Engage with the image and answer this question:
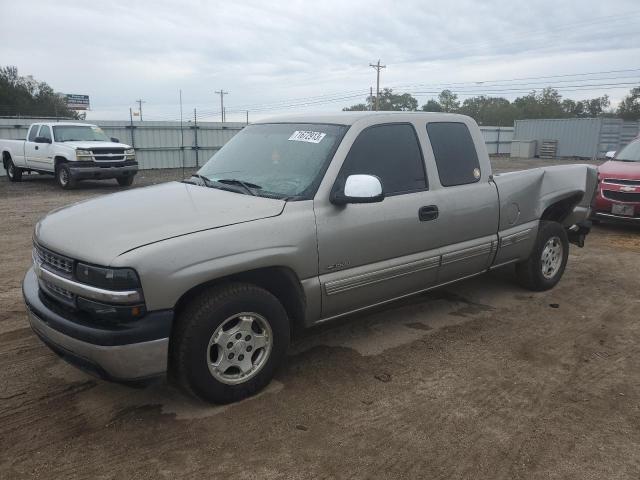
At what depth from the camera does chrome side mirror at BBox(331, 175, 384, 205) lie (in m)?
3.36

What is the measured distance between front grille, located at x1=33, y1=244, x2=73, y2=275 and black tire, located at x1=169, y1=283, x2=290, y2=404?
673 millimetres

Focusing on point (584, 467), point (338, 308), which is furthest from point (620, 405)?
point (338, 308)

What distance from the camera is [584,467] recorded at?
2660 mm

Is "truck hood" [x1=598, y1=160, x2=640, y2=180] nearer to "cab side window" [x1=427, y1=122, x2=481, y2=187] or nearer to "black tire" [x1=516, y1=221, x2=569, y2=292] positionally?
"black tire" [x1=516, y1=221, x2=569, y2=292]

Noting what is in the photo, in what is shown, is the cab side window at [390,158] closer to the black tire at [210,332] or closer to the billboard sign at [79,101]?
the black tire at [210,332]

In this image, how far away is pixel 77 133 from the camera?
1532cm

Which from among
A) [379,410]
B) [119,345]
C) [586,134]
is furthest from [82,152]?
[586,134]

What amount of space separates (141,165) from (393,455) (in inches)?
879

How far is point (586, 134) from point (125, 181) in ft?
91.8

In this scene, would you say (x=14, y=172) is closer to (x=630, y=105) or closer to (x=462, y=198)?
(x=462, y=198)

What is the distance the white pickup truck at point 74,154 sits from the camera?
14406 mm

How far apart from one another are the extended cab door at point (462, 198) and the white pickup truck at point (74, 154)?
1247cm

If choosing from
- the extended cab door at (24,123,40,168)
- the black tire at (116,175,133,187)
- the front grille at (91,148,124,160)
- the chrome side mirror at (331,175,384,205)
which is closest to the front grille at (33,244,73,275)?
the chrome side mirror at (331,175,384,205)

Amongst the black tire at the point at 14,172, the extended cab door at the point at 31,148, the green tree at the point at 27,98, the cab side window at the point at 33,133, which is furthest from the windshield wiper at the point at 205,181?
the green tree at the point at 27,98
